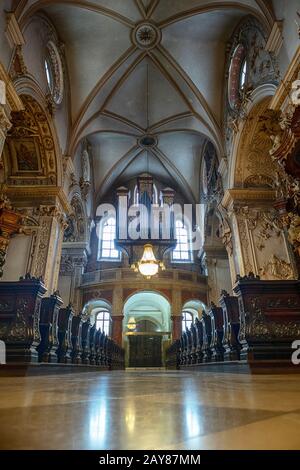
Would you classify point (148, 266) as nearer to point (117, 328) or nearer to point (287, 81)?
point (117, 328)

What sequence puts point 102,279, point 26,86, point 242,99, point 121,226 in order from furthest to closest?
1. point 102,279
2. point 121,226
3. point 242,99
4. point 26,86

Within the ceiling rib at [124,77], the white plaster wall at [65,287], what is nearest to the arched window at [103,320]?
the white plaster wall at [65,287]

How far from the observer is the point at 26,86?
304 inches

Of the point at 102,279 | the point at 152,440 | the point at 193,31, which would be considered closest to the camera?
the point at 152,440

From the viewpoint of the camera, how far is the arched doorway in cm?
1752

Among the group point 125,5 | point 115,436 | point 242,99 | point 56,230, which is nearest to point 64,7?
point 125,5

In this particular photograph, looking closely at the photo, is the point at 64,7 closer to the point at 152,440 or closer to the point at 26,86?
the point at 26,86

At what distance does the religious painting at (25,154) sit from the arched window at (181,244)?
10.6 metres

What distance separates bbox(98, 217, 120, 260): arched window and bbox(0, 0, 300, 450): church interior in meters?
0.09

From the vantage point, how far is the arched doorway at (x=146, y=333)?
17.5 meters

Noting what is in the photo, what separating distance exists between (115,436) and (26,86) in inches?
347

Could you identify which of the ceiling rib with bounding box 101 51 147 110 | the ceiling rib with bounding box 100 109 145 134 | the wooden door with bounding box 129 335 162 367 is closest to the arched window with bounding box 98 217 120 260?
the wooden door with bounding box 129 335 162 367

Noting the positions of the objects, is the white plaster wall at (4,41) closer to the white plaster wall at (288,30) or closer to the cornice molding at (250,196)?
the white plaster wall at (288,30)
